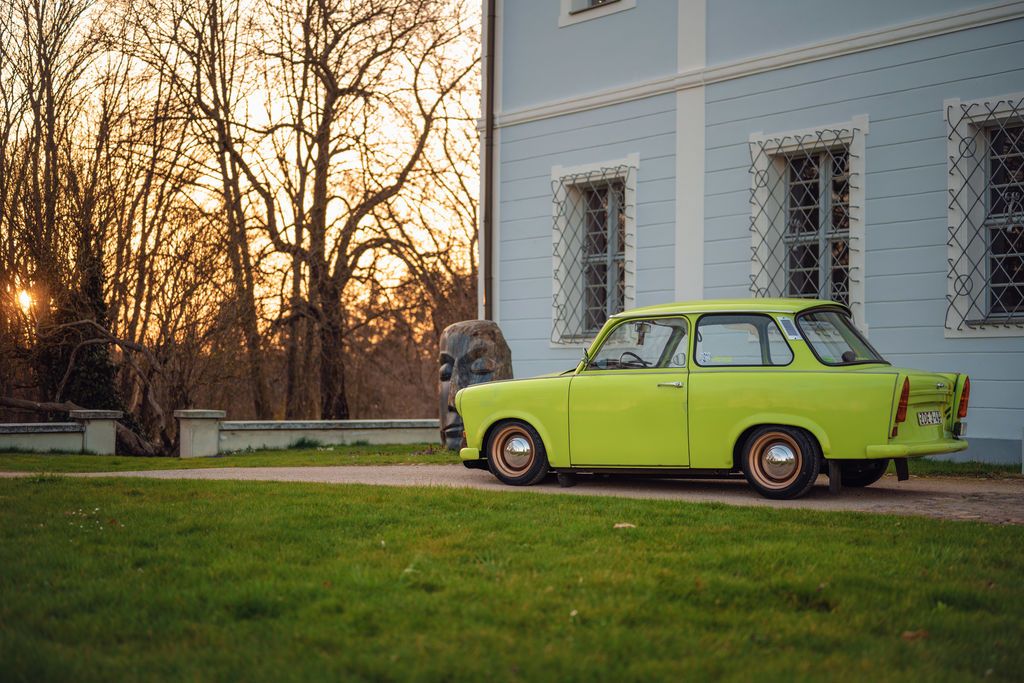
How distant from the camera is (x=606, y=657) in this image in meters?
4.10

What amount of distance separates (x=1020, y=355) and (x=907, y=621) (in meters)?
7.07

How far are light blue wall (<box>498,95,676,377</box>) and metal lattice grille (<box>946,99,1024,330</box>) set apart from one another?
11.3 ft

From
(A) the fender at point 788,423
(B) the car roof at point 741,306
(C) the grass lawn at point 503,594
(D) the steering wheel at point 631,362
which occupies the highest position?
A: (B) the car roof at point 741,306

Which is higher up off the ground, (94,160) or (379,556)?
(94,160)

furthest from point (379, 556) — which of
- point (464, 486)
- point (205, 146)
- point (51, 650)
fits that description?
point (205, 146)

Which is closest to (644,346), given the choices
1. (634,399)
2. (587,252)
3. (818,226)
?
(634,399)

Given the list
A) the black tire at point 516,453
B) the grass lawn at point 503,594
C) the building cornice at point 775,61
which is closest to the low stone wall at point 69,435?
the building cornice at point 775,61

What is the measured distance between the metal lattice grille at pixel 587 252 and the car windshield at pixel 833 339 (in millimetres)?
5891

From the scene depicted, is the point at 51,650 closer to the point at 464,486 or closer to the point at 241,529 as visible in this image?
the point at 241,529

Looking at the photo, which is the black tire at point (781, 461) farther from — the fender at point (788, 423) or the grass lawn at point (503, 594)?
the grass lawn at point (503, 594)

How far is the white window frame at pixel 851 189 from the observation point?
12.1m

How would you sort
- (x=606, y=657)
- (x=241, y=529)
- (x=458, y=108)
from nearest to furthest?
(x=606, y=657), (x=241, y=529), (x=458, y=108)

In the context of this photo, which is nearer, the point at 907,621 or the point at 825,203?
the point at 907,621

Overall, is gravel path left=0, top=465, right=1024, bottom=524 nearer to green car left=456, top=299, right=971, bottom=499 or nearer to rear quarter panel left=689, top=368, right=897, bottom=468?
green car left=456, top=299, right=971, bottom=499
